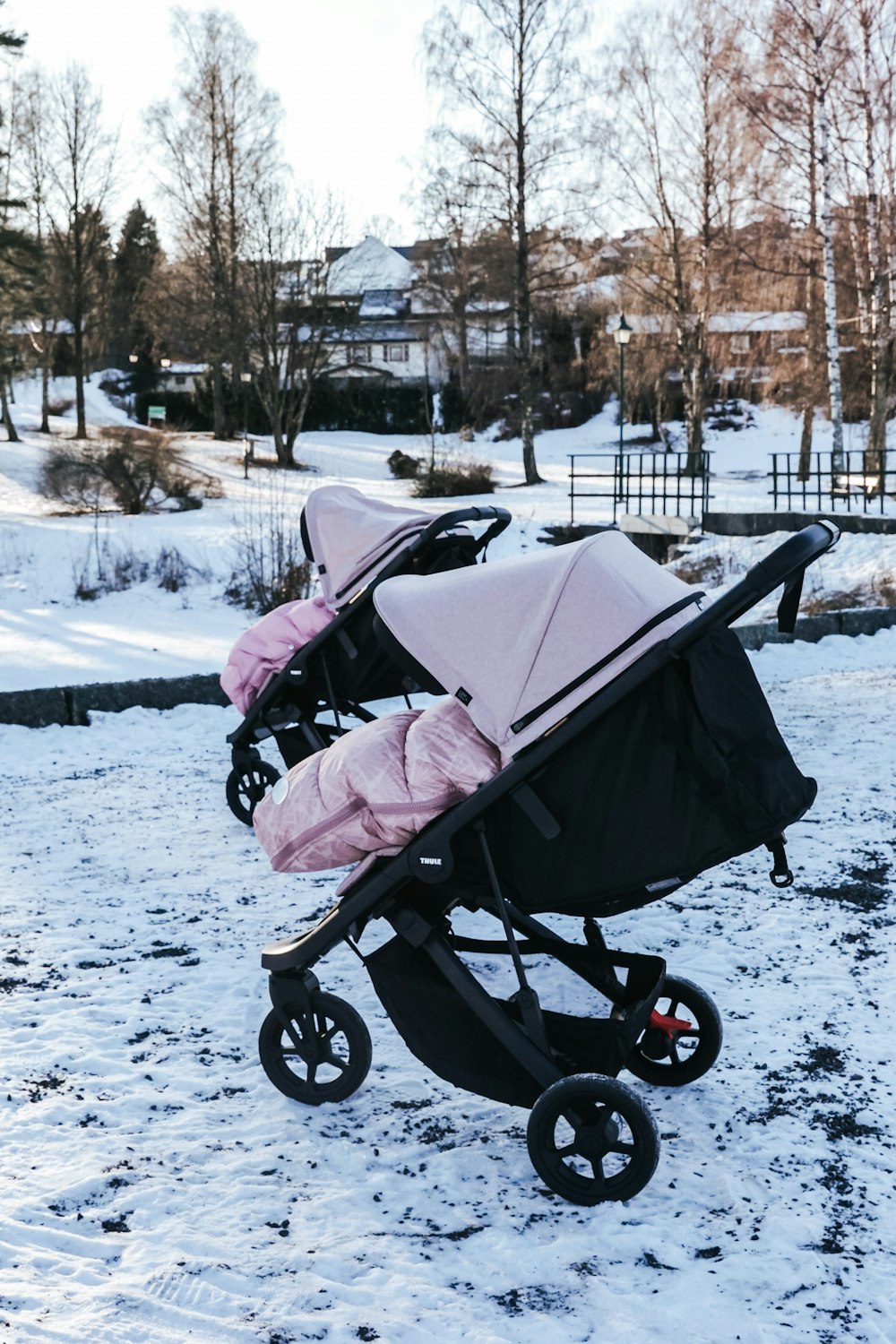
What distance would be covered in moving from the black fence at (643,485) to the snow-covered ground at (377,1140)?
41.9ft

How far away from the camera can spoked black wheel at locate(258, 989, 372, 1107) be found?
3215mm

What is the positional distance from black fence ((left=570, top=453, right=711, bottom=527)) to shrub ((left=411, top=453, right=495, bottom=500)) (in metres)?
1.60

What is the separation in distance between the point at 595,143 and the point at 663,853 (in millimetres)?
24772

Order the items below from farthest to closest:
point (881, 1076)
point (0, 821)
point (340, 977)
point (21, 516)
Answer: point (21, 516) < point (0, 821) < point (340, 977) < point (881, 1076)

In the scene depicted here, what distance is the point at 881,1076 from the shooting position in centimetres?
328

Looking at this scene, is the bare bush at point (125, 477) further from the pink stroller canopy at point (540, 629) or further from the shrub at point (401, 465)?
the pink stroller canopy at point (540, 629)

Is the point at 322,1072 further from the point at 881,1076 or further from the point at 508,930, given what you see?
the point at 881,1076

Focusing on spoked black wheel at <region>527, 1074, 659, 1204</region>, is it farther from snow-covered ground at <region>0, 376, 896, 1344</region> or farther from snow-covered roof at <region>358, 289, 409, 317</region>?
snow-covered roof at <region>358, 289, 409, 317</region>

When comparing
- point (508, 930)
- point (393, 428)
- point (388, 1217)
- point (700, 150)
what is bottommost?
point (388, 1217)

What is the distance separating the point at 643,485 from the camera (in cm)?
2533

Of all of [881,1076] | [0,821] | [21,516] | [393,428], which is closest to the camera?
[881,1076]

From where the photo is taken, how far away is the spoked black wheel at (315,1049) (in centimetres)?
321

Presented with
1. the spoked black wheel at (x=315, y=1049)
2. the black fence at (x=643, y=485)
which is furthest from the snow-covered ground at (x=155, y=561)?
the spoked black wheel at (x=315, y=1049)

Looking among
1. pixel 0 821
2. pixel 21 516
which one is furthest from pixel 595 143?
pixel 0 821
